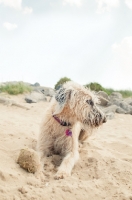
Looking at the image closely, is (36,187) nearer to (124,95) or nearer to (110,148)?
(110,148)

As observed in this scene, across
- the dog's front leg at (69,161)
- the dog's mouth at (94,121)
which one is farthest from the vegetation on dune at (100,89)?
the dog's mouth at (94,121)

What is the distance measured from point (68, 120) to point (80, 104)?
1.23ft

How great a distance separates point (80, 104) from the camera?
4973mm

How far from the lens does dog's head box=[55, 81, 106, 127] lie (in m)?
4.94

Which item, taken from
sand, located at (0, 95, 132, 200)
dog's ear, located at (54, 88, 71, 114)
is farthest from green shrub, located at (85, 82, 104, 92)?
dog's ear, located at (54, 88, 71, 114)

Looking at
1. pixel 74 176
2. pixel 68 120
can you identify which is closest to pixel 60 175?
pixel 74 176

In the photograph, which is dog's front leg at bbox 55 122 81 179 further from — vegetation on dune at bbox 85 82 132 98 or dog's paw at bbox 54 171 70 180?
vegetation on dune at bbox 85 82 132 98

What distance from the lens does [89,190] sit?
385 cm

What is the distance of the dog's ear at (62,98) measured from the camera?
490 cm

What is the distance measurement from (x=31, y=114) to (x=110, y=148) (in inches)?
197

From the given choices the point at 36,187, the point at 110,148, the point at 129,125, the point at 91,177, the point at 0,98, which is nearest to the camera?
the point at 36,187

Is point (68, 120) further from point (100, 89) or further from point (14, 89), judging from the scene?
point (100, 89)

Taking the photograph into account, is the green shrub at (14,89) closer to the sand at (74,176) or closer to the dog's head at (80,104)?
the sand at (74,176)

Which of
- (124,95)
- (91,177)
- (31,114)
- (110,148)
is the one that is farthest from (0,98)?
(124,95)
